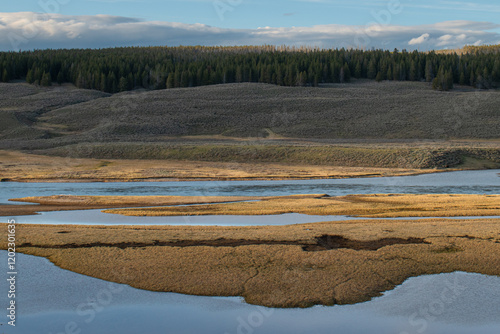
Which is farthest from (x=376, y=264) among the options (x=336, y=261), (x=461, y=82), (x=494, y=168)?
(x=461, y=82)

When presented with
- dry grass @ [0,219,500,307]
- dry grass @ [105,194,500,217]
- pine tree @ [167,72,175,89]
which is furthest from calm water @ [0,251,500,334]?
pine tree @ [167,72,175,89]

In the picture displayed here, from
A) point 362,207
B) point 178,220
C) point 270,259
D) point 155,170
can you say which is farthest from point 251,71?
point 270,259

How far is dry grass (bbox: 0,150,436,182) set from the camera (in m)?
56.5

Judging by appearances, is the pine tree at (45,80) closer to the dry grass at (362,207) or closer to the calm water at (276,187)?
the calm water at (276,187)

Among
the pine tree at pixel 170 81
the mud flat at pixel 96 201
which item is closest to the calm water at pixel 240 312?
the mud flat at pixel 96 201

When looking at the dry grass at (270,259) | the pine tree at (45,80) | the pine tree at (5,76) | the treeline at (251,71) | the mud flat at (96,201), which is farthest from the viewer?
the pine tree at (5,76)

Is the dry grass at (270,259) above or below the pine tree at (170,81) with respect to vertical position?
below

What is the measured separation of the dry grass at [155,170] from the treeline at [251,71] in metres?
89.9

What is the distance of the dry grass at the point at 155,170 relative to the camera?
56469 mm

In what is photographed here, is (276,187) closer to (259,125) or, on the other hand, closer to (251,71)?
(259,125)

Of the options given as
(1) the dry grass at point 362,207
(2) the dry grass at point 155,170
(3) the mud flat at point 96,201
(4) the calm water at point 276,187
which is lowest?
(2) the dry grass at point 155,170

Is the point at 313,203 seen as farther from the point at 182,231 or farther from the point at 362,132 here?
the point at 362,132

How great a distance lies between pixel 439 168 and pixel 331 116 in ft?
162

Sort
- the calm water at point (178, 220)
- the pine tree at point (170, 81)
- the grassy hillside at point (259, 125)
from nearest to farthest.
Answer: the calm water at point (178, 220)
the grassy hillside at point (259, 125)
the pine tree at point (170, 81)
